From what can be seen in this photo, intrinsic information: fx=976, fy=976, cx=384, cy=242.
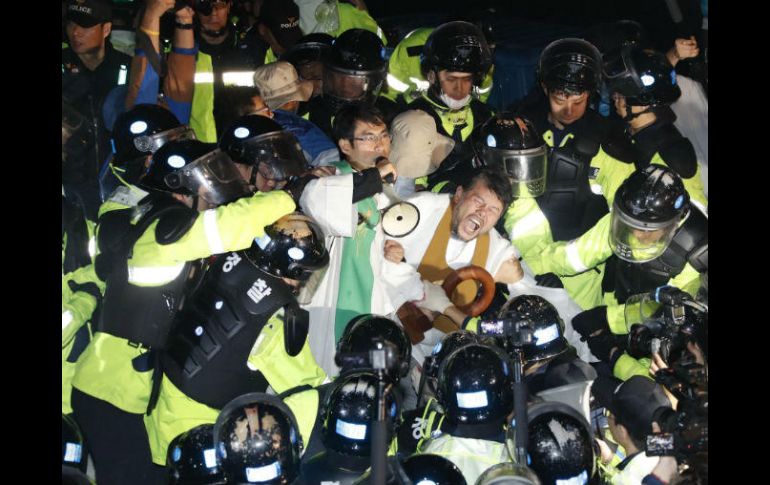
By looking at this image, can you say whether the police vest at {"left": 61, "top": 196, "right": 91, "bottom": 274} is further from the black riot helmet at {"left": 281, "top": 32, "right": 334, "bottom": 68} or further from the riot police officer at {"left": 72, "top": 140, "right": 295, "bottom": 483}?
the black riot helmet at {"left": 281, "top": 32, "right": 334, "bottom": 68}

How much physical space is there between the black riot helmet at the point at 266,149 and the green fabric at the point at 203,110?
1076mm

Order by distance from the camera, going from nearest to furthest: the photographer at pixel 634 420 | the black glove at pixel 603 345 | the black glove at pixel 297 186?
the photographer at pixel 634 420 → the black glove at pixel 297 186 → the black glove at pixel 603 345

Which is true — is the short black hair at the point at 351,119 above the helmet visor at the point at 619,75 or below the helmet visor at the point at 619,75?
above

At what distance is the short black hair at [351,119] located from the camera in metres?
5.71

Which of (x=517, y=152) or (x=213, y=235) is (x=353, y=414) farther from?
(x=517, y=152)

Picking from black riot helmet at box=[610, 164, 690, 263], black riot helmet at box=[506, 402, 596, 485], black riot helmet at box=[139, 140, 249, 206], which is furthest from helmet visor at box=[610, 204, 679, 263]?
black riot helmet at box=[139, 140, 249, 206]

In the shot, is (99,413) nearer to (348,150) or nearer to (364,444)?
(364,444)

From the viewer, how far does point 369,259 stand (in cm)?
564

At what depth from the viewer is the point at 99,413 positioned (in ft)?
16.7

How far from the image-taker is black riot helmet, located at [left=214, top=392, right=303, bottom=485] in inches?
180

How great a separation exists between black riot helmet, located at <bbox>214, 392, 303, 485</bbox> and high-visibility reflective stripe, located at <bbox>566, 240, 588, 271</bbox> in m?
2.08

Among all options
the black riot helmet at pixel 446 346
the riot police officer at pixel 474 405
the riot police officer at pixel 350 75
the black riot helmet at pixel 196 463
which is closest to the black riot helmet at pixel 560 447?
the riot police officer at pixel 474 405

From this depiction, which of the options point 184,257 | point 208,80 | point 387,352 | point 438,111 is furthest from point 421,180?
point 387,352

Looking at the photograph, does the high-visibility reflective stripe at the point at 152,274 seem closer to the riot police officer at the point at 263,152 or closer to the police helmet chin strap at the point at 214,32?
the riot police officer at the point at 263,152
